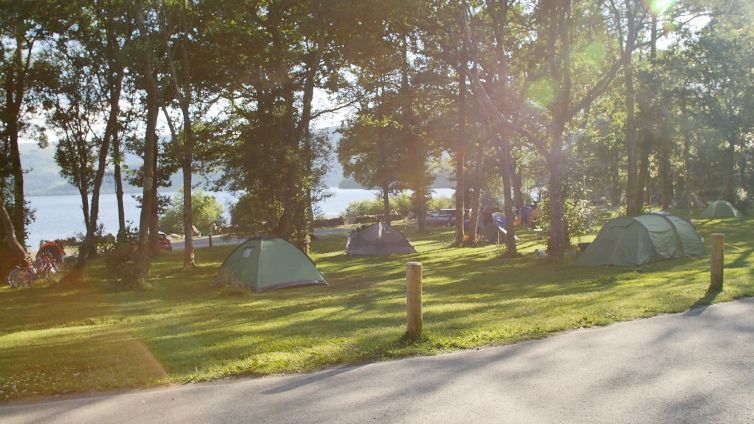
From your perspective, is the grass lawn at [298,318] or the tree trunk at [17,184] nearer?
the grass lawn at [298,318]

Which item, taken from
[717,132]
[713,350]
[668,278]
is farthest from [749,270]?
[717,132]

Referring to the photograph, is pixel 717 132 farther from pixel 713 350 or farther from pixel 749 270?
pixel 713 350

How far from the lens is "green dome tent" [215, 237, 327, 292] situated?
17719 millimetres

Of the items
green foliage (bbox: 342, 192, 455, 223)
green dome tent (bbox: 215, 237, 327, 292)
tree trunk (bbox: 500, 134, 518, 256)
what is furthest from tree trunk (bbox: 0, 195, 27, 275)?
green foliage (bbox: 342, 192, 455, 223)

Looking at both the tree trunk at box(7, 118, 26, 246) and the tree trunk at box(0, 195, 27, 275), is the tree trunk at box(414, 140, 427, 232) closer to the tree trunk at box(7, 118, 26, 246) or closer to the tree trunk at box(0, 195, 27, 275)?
the tree trunk at box(7, 118, 26, 246)

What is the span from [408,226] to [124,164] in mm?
25246

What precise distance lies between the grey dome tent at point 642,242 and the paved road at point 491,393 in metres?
11.5

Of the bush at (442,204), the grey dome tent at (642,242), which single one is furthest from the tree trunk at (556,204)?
the bush at (442,204)

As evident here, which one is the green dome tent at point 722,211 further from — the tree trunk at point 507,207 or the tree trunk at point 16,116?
the tree trunk at point 16,116

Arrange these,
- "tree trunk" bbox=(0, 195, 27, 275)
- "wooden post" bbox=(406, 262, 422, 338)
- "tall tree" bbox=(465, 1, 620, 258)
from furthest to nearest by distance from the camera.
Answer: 1. "tree trunk" bbox=(0, 195, 27, 275)
2. "tall tree" bbox=(465, 1, 620, 258)
3. "wooden post" bbox=(406, 262, 422, 338)

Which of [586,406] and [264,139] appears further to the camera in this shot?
[264,139]

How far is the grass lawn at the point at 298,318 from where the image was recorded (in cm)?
769

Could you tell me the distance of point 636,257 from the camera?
1883cm

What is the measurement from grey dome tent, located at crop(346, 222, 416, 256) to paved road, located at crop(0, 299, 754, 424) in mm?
19800
